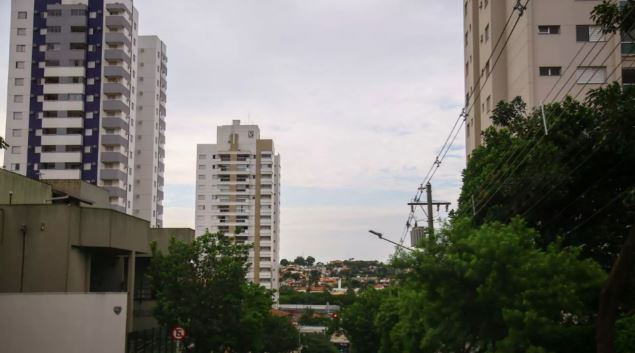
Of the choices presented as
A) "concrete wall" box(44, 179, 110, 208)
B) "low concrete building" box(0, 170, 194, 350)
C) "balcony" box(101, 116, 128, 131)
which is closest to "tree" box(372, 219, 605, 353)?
"low concrete building" box(0, 170, 194, 350)

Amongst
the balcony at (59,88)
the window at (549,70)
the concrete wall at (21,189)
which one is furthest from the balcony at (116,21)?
the window at (549,70)

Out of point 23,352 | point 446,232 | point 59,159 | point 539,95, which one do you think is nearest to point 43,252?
point 23,352

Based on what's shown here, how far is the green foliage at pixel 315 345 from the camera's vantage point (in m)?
86.1

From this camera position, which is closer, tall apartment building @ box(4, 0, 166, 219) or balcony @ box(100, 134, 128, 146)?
tall apartment building @ box(4, 0, 166, 219)

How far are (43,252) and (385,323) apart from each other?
61.3 ft

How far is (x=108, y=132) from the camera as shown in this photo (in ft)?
284

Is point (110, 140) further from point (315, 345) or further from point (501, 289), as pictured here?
point (501, 289)

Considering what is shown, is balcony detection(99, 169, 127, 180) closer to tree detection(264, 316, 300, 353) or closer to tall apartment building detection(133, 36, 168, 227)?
tall apartment building detection(133, 36, 168, 227)

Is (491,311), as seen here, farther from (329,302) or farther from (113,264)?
(329,302)

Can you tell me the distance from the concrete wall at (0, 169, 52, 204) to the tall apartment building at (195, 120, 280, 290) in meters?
102

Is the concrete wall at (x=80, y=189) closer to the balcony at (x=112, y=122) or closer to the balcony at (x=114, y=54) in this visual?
the balcony at (x=112, y=122)

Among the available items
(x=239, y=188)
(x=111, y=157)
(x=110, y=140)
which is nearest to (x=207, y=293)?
(x=111, y=157)

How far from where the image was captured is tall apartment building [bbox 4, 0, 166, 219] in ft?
277

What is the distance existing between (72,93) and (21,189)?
171 ft
